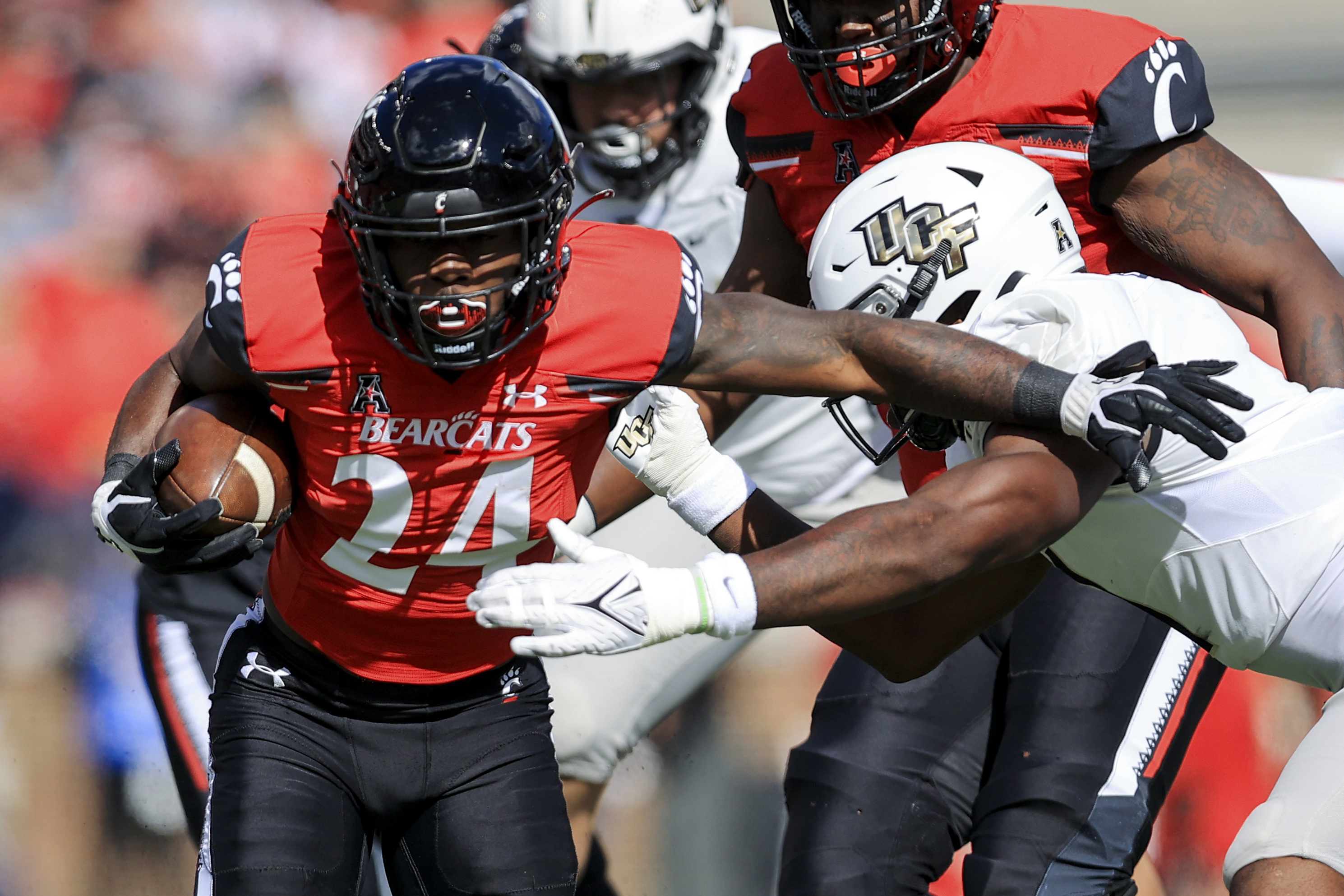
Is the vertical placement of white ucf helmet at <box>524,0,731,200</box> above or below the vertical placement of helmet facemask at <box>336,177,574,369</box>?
below

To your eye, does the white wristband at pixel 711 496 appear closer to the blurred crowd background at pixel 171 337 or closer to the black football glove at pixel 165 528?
the black football glove at pixel 165 528

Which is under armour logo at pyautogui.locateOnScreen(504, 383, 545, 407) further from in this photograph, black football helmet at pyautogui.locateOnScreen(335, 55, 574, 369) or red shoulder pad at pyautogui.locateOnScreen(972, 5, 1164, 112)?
red shoulder pad at pyautogui.locateOnScreen(972, 5, 1164, 112)

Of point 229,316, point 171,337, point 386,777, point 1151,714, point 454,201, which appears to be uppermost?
point 454,201

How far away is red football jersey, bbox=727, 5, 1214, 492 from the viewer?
2.74 meters

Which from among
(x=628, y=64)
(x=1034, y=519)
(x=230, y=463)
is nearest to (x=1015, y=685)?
(x=1034, y=519)

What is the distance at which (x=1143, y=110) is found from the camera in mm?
2727

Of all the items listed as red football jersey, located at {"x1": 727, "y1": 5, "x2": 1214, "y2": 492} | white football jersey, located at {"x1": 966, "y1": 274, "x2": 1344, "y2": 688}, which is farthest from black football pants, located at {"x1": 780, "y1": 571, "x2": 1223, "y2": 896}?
white football jersey, located at {"x1": 966, "y1": 274, "x2": 1344, "y2": 688}

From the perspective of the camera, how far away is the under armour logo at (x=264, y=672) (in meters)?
2.47

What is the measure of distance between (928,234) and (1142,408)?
22.5 inches

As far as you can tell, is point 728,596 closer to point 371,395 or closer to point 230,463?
point 371,395

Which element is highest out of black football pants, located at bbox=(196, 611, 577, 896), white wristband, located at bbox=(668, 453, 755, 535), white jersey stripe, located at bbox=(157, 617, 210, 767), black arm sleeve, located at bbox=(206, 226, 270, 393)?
black arm sleeve, located at bbox=(206, 226, 270, 393)

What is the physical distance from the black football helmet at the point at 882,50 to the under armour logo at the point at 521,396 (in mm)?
899

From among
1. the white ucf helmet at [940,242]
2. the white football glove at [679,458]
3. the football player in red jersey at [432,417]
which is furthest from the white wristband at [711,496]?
the white ucf helmet at [940,242]

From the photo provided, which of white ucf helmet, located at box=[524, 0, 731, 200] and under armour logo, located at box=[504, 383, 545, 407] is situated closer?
under armour logo, located at box=[504, 383, 545, 407]
